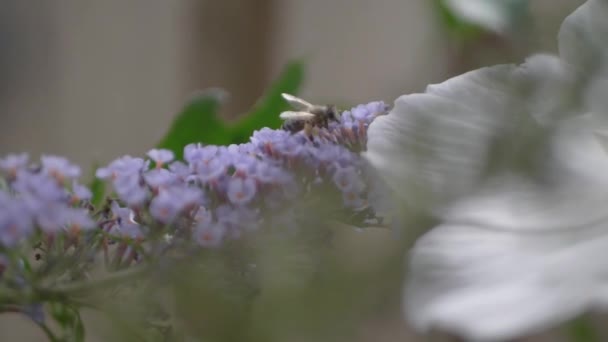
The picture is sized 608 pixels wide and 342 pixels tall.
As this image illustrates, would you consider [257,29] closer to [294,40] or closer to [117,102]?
[294,40]

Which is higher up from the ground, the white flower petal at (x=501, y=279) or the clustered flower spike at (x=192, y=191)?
the clustered flower spike at (x=192, y=191)

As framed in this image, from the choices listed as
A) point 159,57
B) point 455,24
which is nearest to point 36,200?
point 455,24

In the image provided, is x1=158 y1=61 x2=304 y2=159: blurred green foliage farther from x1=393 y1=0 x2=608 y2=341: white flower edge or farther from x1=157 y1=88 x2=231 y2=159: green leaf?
x1=393 y1=0 x2=608 y2=341: white flower edge

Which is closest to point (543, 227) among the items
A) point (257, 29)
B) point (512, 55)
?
point (512, 55)

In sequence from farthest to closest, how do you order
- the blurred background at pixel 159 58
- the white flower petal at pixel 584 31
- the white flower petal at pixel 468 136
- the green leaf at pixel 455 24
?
1. the blurred background at pixel 159 58
2. the green leaf at pixel 455 24
3. the white flower petal at pixel 584 31
4. the white flower petal at pixel 468 136

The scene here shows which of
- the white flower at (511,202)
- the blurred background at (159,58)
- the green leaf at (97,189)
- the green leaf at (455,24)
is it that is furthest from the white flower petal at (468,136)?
the blurred background at (159,58)

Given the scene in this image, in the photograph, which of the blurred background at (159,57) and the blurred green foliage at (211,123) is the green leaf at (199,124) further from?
the blurred background at (159,57)

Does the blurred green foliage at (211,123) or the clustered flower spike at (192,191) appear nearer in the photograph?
the clustered flower spike at (192,191)

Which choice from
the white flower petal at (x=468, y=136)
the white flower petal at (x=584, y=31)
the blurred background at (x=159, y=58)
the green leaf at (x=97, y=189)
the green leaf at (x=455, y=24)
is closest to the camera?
the white flower petal at (x=468, y=136)
